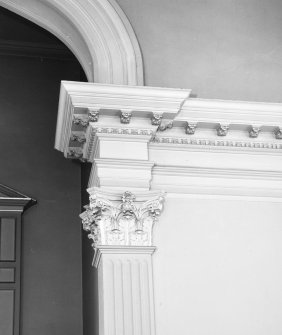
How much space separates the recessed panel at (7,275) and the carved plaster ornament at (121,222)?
5.55 feet

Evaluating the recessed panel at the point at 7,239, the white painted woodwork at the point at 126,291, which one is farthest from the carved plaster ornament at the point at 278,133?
the recessed panel at the point at 7,239

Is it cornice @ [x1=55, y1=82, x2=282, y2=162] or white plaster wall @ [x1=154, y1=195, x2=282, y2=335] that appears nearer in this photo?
white plaster wall @ [x1=154, y1=195, x2=282, y2=335]

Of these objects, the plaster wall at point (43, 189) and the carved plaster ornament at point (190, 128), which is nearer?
the carved plaster ornament at point (190, 128)

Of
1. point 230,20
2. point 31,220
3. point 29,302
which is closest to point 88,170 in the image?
point 31,220

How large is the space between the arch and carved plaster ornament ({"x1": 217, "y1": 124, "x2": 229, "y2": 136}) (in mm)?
801

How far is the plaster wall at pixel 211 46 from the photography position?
6.63 meters

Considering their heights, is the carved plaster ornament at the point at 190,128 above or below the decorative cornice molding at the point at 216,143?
above

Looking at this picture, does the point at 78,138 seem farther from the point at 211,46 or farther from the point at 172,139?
the point at 211,46

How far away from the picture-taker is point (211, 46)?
6.80m

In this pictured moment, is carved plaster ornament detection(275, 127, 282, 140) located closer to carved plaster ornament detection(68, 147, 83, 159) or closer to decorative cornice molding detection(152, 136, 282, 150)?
decorative cornice molding detection(152, 136, 282, 150)

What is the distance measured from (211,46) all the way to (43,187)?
239 cm

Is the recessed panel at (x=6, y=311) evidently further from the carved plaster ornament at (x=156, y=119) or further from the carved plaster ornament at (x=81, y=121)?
the carved plaster ornament at (x=156, y=119)

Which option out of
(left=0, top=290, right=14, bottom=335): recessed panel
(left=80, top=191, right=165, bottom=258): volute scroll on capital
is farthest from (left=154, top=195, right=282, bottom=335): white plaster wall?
(left=0, top=290, right=14, bottom=335): recessed panel

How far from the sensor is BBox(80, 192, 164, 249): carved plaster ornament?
5.83 metres
